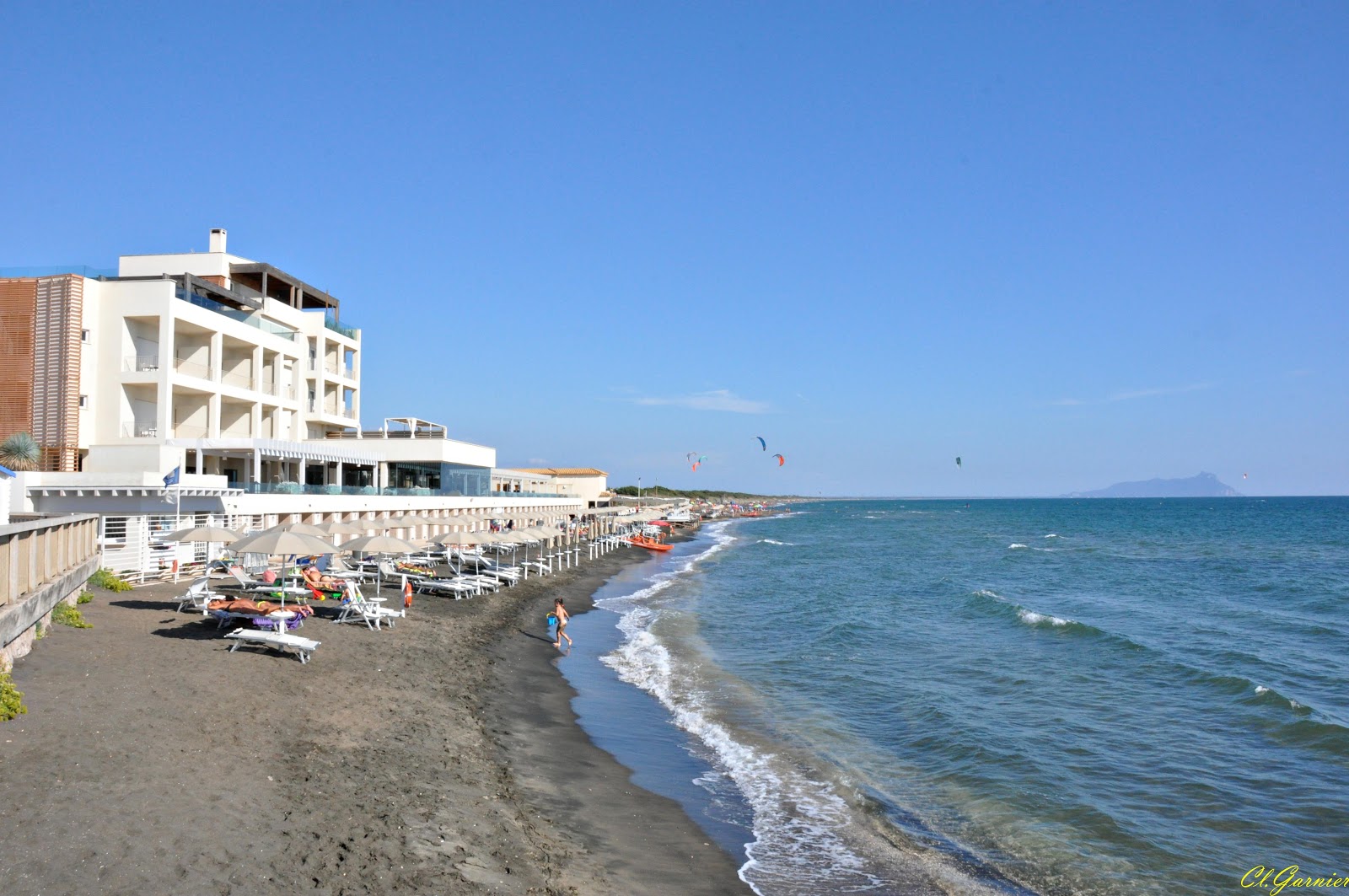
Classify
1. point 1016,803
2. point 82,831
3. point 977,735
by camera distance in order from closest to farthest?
point 82,831
point 1016,803
point 977,735

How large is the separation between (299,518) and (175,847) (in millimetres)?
23774

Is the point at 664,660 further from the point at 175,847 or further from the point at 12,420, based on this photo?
the point at 12,420

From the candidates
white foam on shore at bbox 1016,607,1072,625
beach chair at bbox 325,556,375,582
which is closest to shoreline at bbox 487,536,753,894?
beach chair at bbox 325,556,375,582

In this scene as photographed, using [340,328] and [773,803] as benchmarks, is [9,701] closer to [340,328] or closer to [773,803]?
[773,803]

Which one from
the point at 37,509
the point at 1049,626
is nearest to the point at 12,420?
the point at 37,509

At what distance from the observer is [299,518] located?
28641 millimetres

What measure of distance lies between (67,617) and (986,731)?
49.9ft

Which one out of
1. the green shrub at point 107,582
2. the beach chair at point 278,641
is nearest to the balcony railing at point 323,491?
the green shrub at point 107,582

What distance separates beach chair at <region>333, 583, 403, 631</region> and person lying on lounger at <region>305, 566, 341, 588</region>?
73.9 inches

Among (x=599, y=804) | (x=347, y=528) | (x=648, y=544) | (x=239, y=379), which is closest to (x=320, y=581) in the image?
(x=347, y=528)

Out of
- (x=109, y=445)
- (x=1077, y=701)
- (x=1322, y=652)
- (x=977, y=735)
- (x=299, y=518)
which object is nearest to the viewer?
(x=977, y=735)

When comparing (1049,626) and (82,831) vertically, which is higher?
(82,831)

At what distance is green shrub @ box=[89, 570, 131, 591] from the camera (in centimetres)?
1897

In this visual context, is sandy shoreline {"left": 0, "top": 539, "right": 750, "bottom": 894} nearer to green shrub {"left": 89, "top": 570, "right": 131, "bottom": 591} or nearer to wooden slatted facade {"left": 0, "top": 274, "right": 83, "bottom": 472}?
green shrub {"left": 89, "top": 570, "right": 131, "bottom": 591}
